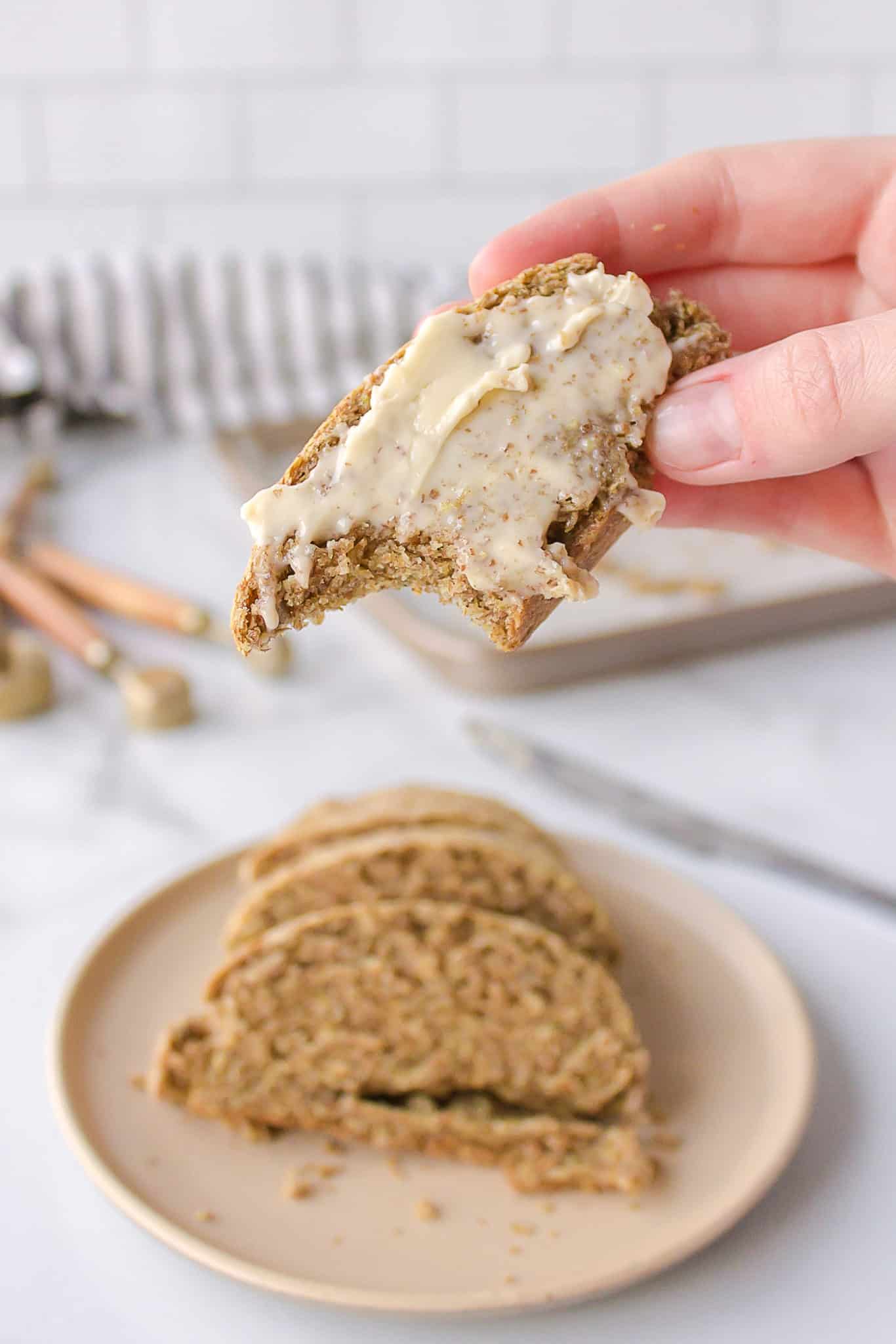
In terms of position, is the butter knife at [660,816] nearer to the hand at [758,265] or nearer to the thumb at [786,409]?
the hand at [758,265]

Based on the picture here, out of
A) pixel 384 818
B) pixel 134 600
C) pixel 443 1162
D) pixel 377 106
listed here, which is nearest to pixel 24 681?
pixel 134 600

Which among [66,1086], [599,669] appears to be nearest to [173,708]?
[599,669]

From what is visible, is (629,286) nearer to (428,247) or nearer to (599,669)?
(599,669)

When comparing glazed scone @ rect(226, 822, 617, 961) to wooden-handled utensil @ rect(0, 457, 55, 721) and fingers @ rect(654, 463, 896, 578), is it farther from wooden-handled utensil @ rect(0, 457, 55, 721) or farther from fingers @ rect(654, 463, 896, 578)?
wooden-handled utensil @ rect(0, 457, 55, 721)

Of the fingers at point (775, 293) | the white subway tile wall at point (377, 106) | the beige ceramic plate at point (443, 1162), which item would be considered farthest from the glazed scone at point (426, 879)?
the white subway tile wall at point (377, 106)

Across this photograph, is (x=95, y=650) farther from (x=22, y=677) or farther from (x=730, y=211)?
(x=730, y=211)

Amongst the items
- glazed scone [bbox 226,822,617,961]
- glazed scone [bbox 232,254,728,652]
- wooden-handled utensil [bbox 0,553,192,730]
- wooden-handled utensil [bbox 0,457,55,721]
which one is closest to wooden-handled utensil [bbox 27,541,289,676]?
wooden-handled utensil [bbox 0,553,192,730]

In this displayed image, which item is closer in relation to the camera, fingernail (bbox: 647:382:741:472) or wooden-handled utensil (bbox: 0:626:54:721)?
fingernail (bbox: 647:382:741:472)
